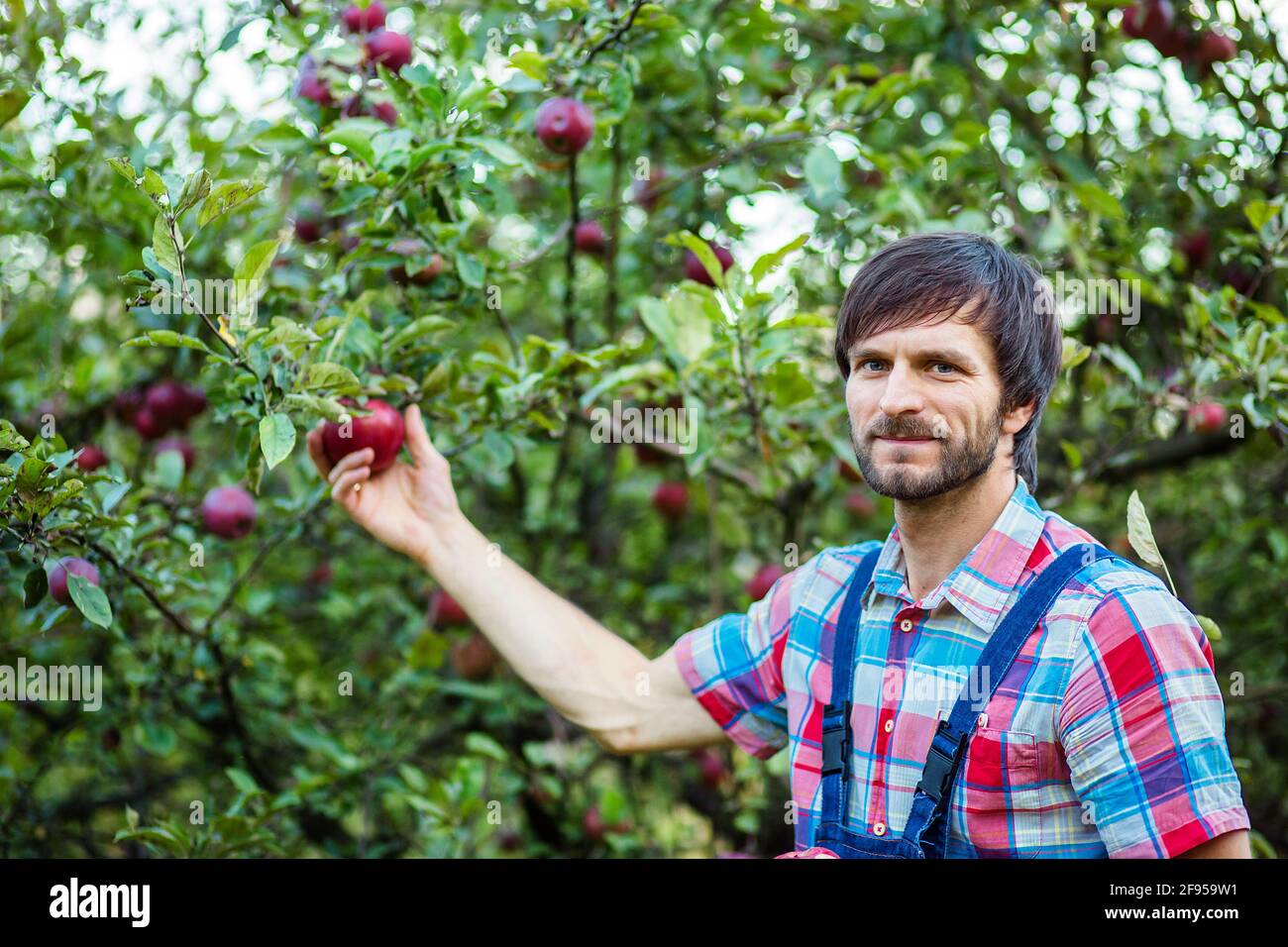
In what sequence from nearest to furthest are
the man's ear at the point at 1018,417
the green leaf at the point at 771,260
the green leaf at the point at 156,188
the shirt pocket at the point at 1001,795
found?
the shirt pocket at the point at 1001,795 → the green leaf at the point at 156,188 → the man's ear at the point at 1018,417 → the green leaf at the point at 771,260

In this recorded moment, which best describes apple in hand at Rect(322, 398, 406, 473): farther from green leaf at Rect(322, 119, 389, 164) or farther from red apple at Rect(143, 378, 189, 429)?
red apple at Rect(143, 378, 189, 429)

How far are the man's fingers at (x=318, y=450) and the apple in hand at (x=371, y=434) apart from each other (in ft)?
0.03

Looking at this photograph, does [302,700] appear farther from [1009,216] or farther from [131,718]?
[1009,216]

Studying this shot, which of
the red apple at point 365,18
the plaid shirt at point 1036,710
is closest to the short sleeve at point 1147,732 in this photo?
the plaid shirt at point 1036,710

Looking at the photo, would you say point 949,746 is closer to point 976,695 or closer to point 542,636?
point 976,695

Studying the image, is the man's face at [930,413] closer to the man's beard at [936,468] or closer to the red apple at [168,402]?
the man's beard at [936,468]

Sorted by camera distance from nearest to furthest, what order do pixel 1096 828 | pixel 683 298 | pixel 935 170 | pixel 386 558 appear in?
pixel 1096 828 → pixel 683 298 → pixel 935 170 → pixel 386 558

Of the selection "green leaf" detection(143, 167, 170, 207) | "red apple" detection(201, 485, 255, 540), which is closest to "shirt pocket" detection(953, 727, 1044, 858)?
"green leaf" detection(143, 167, 170, 207)

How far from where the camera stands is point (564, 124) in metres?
2.16

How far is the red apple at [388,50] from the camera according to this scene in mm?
2102

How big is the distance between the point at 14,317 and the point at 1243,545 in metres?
3.30

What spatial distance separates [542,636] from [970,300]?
863 millimetres
